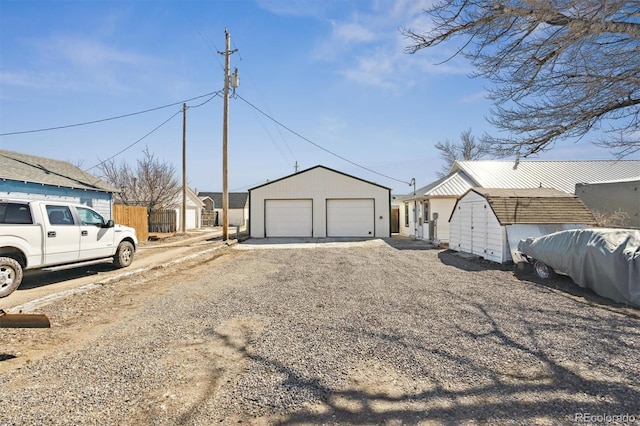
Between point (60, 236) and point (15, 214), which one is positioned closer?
point (15, 214)

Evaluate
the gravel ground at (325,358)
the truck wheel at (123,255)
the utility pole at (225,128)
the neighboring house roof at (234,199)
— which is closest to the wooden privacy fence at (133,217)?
the utility pole at (225,128)

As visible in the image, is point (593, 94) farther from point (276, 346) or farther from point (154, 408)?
point (154, 408)

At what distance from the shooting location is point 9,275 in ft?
22.2

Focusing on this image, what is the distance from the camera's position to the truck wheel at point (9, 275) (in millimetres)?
6672

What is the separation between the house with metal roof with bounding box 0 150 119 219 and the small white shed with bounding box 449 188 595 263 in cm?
1651

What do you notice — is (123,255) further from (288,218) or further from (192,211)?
(192,211)

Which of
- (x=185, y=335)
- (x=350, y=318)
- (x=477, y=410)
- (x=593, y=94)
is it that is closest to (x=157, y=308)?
(x=185, y=335)

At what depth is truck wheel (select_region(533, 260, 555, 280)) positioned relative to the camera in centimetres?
863

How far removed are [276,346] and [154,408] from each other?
1566 millimetres

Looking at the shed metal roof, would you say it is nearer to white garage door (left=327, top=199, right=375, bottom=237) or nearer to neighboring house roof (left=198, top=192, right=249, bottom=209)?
white garage door (left=327, top=199, right=375, bottom=237)

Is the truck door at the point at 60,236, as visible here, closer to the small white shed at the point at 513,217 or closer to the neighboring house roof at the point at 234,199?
the small white shed at the point at 513,217

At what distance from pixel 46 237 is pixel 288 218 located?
14.1 m

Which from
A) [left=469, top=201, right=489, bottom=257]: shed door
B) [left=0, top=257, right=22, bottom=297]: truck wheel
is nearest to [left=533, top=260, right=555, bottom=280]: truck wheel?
[left=469, top=201, right=489, bottom=257]: shed door

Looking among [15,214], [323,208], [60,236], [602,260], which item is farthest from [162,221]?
[602,260]
